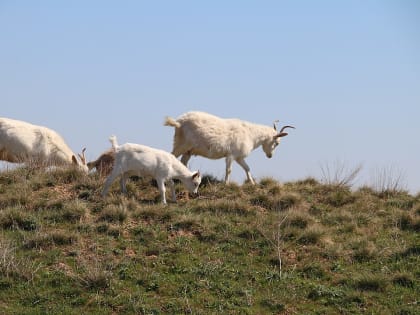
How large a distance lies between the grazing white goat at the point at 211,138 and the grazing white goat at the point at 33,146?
243 centimetres

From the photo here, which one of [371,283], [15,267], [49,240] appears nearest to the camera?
[15,267]

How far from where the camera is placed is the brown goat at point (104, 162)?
16.5 m

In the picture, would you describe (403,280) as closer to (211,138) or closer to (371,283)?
(371,283)

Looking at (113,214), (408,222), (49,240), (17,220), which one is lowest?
(49,240)

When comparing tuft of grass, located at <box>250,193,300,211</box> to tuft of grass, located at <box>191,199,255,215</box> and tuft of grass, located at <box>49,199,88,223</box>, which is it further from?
tuft of grass, located at <box>49,199,88,223</box>

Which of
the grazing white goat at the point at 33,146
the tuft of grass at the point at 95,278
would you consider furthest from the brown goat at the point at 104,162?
the tuft of grass at the point at 95,278

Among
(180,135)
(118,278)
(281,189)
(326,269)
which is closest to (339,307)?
(326,269)

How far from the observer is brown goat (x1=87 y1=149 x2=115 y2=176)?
16.5 meters

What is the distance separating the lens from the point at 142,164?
13.9 m

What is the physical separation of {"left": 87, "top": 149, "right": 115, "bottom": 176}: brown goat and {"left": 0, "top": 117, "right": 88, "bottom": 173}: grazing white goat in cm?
30

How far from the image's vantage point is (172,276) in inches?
429

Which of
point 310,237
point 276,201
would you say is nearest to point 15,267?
point 310,237

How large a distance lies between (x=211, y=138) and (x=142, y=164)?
277cm

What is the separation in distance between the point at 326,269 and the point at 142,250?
3.20 m
